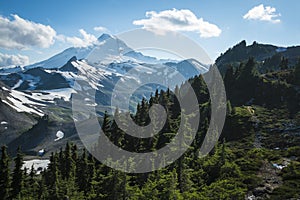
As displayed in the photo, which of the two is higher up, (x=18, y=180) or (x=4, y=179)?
(x=4, y=179)

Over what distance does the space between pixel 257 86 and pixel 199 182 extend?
78.0 meters

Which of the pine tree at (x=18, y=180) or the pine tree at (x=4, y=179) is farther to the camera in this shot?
the pine tree at (x=18, y=180)

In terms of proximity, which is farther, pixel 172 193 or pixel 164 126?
pixel 164 126

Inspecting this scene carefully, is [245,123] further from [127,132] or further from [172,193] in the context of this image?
[172,193]

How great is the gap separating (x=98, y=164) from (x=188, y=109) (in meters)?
39.5

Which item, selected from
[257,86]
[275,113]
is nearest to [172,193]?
[275,113]

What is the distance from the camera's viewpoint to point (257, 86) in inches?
4609

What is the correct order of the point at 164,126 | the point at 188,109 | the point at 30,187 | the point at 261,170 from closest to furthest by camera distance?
the point at 261,170
the point at 30,187
the point at 164,126
the point at 188,109

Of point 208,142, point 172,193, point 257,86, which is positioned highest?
point 257,86

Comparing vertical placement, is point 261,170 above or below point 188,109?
below

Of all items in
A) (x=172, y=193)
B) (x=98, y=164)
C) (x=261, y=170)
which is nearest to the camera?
(x=172, y=193)

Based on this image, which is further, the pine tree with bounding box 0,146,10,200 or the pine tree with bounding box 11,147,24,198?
the pine tree with bounding box 11,147,24,198

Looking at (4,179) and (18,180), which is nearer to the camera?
(4,179)

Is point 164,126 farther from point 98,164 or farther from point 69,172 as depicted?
point 69,172
